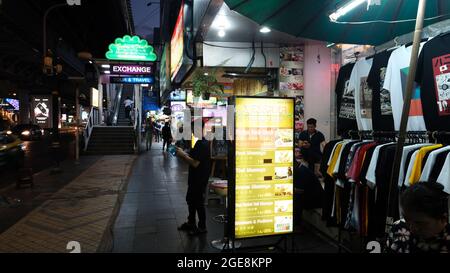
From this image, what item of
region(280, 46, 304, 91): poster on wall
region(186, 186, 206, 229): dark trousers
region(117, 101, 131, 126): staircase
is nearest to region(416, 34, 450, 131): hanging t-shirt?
region(186, 186, 206, 229): dark trousers

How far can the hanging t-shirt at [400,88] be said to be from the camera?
12.0ft

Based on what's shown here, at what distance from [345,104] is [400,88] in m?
1.10

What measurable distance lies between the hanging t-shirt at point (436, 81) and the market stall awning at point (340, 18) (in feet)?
3.14

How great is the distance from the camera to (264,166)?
443 cm

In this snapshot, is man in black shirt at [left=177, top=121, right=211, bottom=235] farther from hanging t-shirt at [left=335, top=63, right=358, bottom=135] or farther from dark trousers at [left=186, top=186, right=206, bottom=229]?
hanging t-shirt at [left=335, top=63, right=358, bottom=135]

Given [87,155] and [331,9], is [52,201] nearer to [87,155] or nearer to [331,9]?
[331,9]

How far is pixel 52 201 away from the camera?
303 inches

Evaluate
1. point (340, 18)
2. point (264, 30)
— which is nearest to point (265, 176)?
point (340, 18)

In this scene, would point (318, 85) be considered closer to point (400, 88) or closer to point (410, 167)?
point (400, 88)

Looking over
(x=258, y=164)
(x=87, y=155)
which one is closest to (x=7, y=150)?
(x=87, y=155)

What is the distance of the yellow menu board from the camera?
4.31 metres

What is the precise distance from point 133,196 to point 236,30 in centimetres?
492

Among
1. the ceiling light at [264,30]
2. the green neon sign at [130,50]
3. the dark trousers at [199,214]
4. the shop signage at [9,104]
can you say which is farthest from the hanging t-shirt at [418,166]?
the shop signage at [9,104]

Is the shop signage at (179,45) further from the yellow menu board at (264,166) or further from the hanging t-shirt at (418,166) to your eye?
the hanging t-shirt at (418,166)
